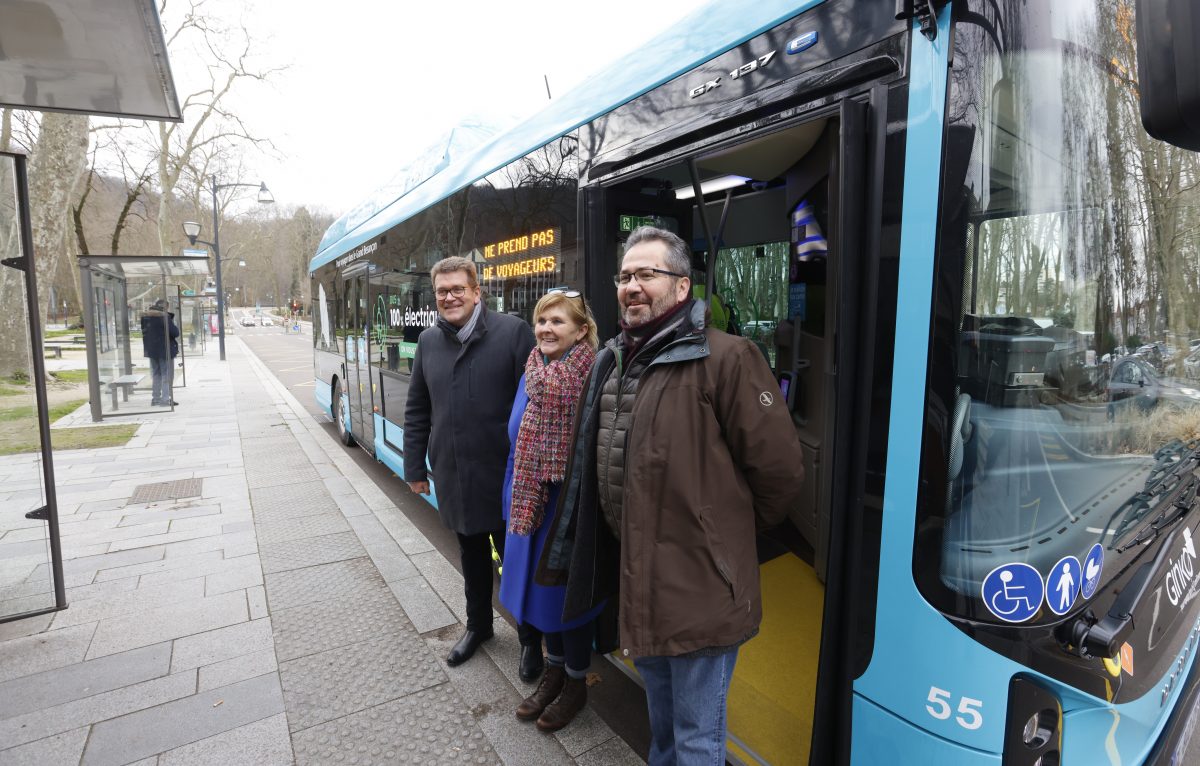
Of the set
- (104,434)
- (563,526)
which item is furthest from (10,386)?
(104,434)

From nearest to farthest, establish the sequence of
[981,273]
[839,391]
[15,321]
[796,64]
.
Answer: [981,273] → [839,391] → [796,64] → [15,321]

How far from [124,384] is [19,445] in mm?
10398

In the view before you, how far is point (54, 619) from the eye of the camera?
12.3 ft

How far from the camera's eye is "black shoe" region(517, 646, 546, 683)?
10.00 ft

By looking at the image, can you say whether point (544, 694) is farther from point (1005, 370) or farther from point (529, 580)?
point (1005, 370)

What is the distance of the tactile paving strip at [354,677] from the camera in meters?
2.89

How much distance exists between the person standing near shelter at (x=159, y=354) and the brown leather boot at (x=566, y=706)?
12.9 m

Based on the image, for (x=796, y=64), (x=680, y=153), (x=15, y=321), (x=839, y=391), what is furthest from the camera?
(x=15, y=321)

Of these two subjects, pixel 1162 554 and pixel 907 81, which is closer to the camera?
pixel 907 81

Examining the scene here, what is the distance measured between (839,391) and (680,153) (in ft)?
3.54

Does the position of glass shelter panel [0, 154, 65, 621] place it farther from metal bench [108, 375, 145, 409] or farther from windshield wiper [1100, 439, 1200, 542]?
metal bench [108, 375, 145, 409]

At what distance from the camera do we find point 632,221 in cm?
303

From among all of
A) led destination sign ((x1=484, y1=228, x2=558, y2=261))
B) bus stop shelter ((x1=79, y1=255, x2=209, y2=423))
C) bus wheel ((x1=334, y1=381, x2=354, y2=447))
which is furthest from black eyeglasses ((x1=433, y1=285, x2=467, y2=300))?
bus stop shelter ((x1=79, y1=255, x2=209, y2=423))

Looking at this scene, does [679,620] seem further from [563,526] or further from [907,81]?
[907,81]
